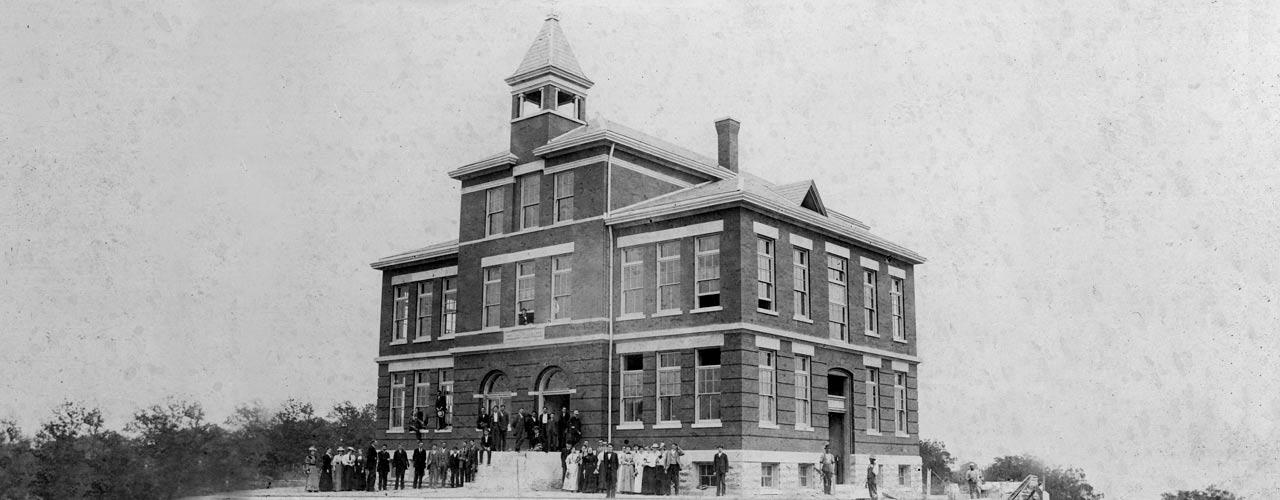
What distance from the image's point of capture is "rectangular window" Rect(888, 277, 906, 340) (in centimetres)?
3466

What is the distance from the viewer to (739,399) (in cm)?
2662

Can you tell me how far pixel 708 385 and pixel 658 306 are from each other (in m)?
2.55

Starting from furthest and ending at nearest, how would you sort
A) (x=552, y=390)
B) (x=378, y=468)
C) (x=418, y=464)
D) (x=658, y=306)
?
1. (x=552, y=390)
2. (x=418, y=464)
3. (x=658, y=306)
4. (x=378, y=468)

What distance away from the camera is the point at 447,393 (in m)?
34.6

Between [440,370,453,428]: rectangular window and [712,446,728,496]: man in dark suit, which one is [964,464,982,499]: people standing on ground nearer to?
[712,446,728,496]: man in dark suit

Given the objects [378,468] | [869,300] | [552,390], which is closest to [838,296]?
[869,300]

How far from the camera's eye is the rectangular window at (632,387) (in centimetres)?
2861

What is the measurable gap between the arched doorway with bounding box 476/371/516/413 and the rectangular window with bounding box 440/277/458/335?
3.32 m

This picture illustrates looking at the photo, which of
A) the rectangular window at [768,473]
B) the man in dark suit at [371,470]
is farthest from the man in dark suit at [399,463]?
the rectangular window at [768,473]

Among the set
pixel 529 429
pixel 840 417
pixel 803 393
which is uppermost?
pixel 803 393

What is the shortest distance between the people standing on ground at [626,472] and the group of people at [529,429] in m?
2.12

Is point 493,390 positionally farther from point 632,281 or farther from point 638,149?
point 638,149

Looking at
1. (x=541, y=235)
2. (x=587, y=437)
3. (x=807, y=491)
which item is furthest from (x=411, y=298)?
(x=807, y=491)

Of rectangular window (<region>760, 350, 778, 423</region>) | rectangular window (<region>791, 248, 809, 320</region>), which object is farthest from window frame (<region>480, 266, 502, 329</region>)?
rectangular window (<region>791, 248, 809, 320</region>)
